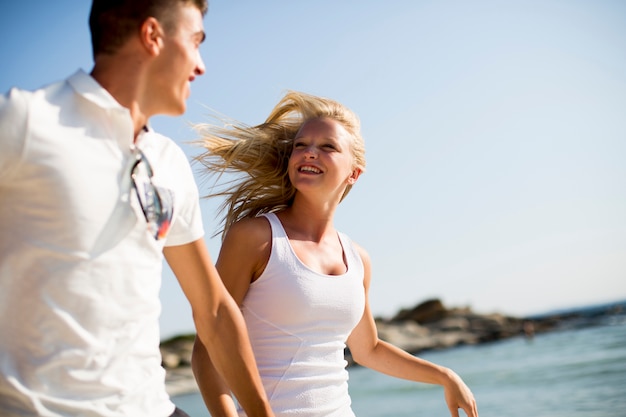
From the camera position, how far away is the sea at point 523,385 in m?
17.2

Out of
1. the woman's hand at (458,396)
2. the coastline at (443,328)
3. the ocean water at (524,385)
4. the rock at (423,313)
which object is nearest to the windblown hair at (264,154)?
the woman's hand at (458,396)

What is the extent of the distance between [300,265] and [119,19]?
5.00ft

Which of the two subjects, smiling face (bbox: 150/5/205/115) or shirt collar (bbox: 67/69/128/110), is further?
smiling face (bbox: 150/5/205/115)

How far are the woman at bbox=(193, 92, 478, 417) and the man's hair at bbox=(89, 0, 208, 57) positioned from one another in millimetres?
1358

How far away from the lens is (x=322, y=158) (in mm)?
3320

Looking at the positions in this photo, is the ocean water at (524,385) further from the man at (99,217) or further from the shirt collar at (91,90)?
the shirt collar at (91,90)

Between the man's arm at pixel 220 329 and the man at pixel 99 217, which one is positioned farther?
the man's arm at pixel 220 329

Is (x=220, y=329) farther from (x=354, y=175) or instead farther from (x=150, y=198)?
(x=354, y=175)

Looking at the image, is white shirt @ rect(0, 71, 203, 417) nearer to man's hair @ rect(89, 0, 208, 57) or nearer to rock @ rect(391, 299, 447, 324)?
man's hair @ rect(89, 0, 208, 57)

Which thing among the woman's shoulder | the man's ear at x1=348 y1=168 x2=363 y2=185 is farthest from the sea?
the woman's shoulder

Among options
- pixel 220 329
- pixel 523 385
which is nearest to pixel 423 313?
pixel 523 385

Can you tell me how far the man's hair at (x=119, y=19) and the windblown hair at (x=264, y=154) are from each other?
1.72 m

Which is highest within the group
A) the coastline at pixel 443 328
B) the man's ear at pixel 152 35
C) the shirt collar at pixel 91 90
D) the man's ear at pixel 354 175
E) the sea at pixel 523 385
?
the man's ear at pixel 152 35

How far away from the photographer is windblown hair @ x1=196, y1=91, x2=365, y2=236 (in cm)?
356
